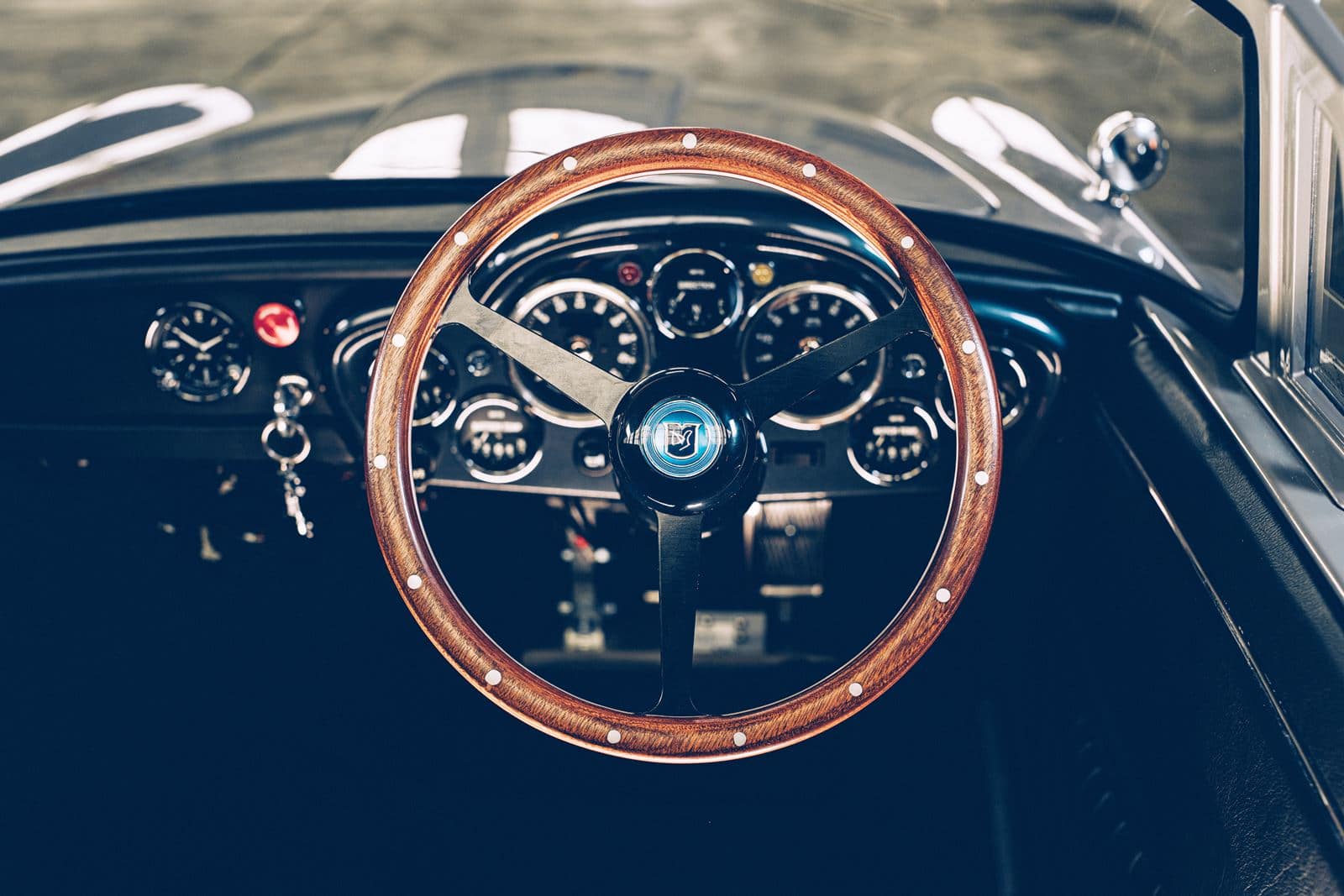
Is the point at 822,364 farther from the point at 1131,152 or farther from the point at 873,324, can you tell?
the point at 1131,152

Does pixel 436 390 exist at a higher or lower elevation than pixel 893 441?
higher

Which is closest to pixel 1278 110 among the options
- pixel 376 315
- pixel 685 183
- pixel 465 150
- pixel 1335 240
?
pixel 1335 240

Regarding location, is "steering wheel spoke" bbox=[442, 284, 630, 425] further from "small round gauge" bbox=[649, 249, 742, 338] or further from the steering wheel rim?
"small round gauge" bbox=[649, 249, 742, 338]

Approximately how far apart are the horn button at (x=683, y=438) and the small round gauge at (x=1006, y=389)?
656 mm

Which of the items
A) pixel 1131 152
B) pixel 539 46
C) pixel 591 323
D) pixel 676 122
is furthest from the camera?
pixel 539 46

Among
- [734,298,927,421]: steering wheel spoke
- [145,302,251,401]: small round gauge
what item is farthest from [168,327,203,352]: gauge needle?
[734,298,927,421]: steering wheel spoke

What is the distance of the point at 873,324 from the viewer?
135cm

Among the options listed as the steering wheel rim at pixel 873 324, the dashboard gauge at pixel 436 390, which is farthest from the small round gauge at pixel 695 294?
the steering wheel rim at pixel 873 324

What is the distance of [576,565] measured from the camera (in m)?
2.24

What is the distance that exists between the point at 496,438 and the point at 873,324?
0.87 meters

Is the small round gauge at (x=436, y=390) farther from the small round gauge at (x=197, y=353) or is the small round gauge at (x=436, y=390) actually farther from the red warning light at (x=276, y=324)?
the small round gauge at (x=197, y=353)

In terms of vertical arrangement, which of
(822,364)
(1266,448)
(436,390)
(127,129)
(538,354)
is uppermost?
(127,129)

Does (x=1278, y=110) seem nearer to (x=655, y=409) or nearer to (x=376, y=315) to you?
(x=655, y=409)

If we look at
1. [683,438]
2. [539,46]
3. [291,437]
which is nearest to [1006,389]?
[683,438]
